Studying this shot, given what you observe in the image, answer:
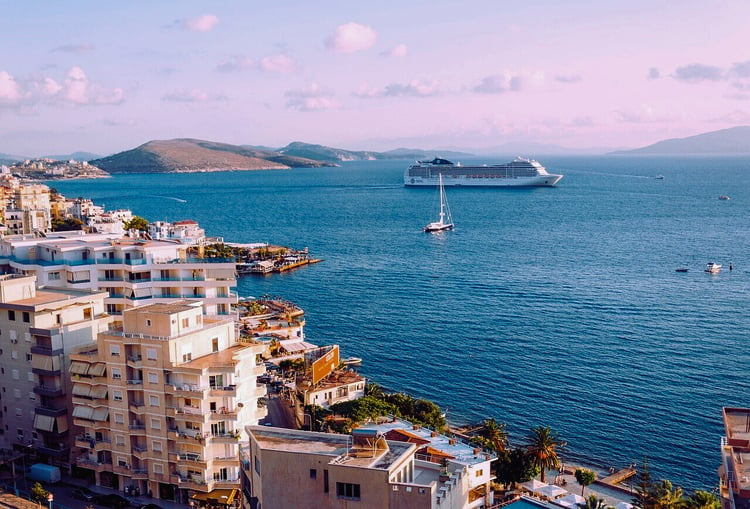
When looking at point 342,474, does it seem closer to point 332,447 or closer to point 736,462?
point 332,447

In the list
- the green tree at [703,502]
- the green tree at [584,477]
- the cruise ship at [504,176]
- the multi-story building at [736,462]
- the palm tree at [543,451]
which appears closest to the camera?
the multi-story building at [736,462]

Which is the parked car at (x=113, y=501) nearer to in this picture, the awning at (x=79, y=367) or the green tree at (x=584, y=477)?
the awning at (x=79, y=367)

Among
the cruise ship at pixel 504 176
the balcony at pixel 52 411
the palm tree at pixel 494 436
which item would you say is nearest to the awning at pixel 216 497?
the balcony at pixel 52 411

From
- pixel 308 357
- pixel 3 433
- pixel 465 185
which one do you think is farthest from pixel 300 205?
pixel 3 433

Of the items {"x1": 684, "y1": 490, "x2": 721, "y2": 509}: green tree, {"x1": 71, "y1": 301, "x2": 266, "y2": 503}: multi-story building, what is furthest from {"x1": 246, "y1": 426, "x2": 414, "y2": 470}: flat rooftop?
{"x1": 684, "y1": 490, "x2": 721, "y2": 509}: green tree

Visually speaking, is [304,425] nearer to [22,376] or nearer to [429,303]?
[22,376]

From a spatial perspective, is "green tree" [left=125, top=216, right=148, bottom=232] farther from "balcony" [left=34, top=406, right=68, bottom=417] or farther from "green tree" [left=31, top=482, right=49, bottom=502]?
Answer: "green tree" [left=31, top=482, right=49, bottom=502]
